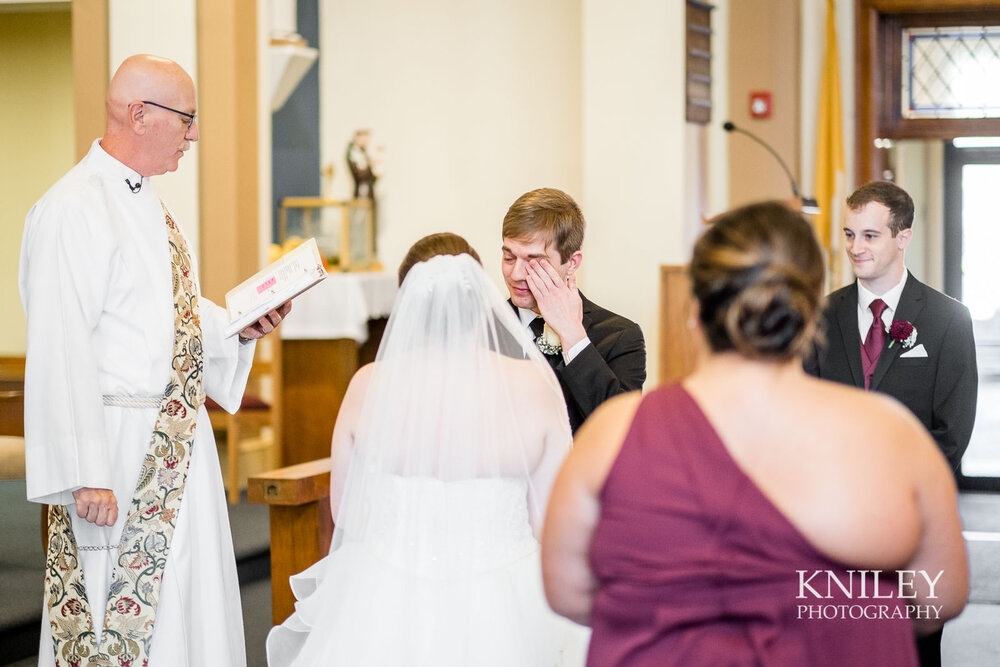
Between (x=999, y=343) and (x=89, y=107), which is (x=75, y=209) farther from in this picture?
(x=999, y=343)

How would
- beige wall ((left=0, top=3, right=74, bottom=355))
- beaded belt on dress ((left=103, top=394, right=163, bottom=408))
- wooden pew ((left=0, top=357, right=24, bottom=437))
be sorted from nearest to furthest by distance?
beaded belt on dress ((left=103, top=394, right=163, bottom=408)) → wooden pew ((left=0, top=357, right=24, bottom=437)) → beige wall ((left=0, top=3, right=74, bottom=355))

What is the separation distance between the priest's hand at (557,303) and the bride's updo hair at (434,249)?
28 centimetres

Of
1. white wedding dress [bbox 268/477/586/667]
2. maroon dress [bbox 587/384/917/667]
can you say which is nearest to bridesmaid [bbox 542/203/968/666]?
maroon dress [bbox 587/384/917/667]

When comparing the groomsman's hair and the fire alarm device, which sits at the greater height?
the fire alarm device

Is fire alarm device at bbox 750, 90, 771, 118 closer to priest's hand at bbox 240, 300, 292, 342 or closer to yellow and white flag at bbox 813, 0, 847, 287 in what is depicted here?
yellow and white flag at bbox 813, 0, 847, 287

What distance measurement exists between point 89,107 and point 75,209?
361cm

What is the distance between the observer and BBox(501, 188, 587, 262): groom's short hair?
268cm

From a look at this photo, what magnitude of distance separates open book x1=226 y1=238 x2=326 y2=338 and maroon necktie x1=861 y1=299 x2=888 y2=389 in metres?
1.50

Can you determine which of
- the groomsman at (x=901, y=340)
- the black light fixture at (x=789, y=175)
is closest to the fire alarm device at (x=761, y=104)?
Answer: the black light fixture at (x=789, y=175)

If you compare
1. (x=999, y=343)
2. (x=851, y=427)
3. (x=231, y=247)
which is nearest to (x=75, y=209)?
(x=851, y=427)

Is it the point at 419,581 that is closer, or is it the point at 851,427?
the point at 851,427

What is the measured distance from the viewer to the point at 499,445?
7.34 feet

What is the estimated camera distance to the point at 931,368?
2773mm

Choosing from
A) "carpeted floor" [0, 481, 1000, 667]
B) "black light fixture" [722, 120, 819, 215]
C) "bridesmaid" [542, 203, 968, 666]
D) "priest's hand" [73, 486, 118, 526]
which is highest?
"black light fixture" [722, 120, 819, 215]
